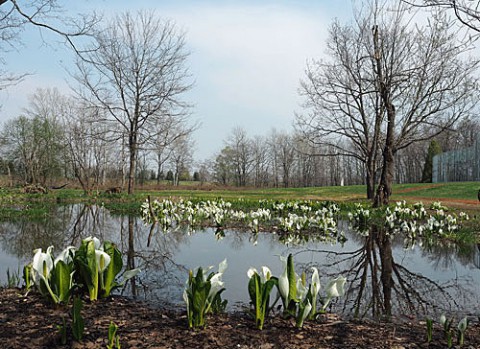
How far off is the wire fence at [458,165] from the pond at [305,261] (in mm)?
28895

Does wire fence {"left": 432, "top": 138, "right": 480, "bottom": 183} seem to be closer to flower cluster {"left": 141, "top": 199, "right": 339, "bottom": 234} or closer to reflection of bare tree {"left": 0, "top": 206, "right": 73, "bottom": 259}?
flower cluster {"left": 141, "top": 199, "right": 339, "bottom": 234}

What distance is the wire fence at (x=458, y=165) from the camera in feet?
107

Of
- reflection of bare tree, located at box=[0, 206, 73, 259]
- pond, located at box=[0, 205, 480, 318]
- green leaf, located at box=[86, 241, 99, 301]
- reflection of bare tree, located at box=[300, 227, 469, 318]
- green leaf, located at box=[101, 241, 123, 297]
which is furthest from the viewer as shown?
reflection of bare tree, located at box=[0, 206, 73, 259]

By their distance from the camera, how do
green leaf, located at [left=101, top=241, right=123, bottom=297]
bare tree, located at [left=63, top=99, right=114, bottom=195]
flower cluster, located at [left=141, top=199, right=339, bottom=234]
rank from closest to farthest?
green leaf, located at [left=101, top=241, right=123, bottom=297]
flower cluster, located at [left=141, top=199, right=339, bottom=234]
bare tree, located at [left=63, top=99, right=114, bottom=195]

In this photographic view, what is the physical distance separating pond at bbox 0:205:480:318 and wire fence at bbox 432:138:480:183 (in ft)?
94.8

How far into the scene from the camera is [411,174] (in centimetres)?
5766

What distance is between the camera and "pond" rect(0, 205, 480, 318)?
13.3 feet

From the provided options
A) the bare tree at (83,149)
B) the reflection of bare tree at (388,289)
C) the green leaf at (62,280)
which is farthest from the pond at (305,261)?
the bare tree at (83,149)

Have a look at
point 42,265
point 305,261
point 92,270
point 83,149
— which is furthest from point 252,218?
point 83,149

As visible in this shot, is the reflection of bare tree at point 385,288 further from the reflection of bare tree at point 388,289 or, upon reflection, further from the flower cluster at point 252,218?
the flower cluster at point 252,218

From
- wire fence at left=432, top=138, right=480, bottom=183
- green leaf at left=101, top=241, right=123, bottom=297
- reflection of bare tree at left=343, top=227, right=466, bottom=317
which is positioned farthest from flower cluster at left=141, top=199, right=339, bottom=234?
wire fence at left=432, top=138, right=480, bottom=183

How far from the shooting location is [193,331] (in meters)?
2.92

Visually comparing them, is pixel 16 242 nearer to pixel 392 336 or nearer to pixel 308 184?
pixel 392 336

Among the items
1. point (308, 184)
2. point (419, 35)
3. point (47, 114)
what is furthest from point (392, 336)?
point (308, 184)
